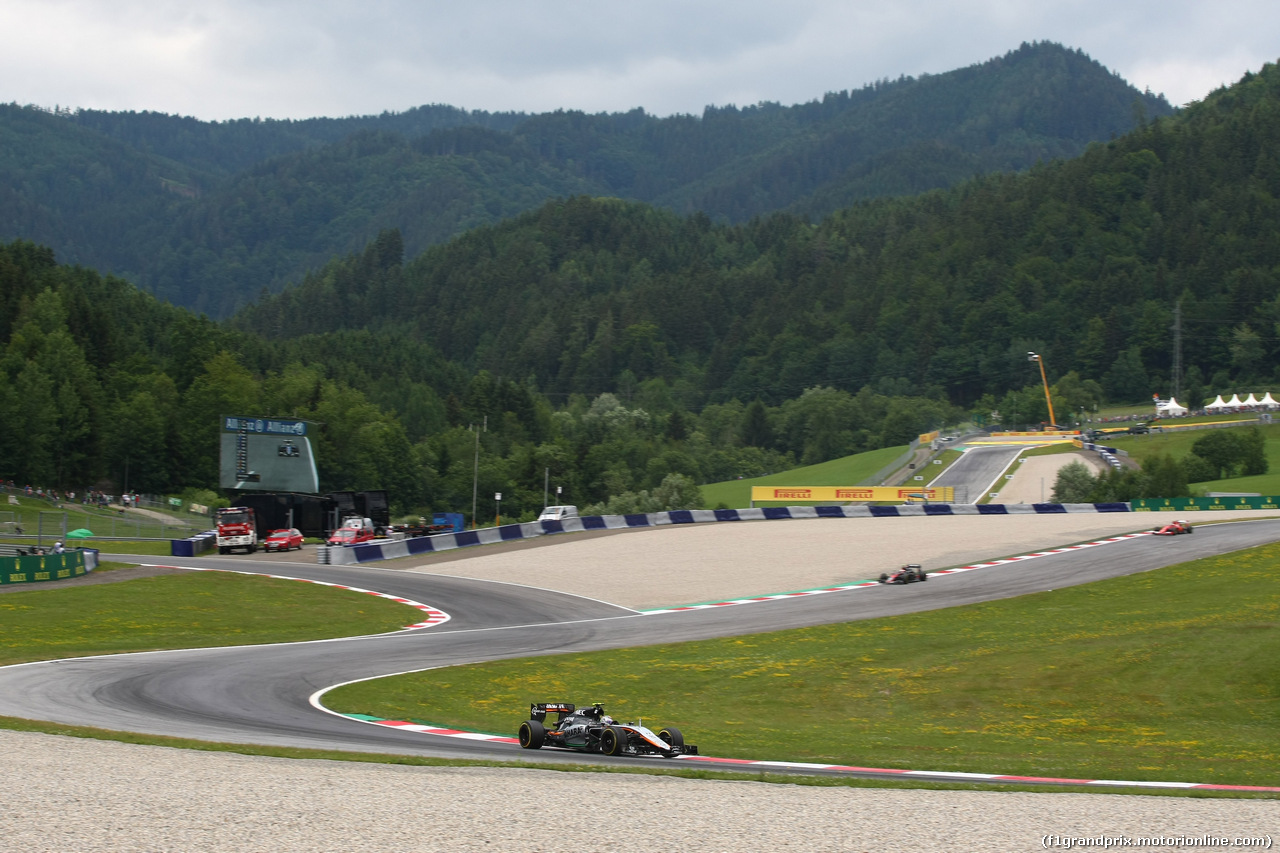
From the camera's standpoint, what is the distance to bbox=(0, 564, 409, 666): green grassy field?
31.7 m

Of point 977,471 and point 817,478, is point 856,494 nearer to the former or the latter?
point 977,471

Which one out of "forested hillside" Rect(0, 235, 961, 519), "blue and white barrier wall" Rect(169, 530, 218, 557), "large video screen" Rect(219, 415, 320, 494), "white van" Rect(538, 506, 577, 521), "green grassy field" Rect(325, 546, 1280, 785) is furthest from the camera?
"forested hillside" Rect(0, 235, 961, 519)

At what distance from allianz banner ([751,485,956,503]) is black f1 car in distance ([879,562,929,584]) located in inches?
1863

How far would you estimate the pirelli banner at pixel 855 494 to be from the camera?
93312 mm

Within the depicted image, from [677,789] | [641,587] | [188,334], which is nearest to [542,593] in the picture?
[641,587]

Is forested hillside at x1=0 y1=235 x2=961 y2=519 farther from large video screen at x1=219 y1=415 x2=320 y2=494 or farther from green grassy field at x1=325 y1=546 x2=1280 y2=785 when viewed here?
green grassy field at x1=325 y1=546 x2=1280 y2=785

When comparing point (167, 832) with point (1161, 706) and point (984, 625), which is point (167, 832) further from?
point (984, 625)

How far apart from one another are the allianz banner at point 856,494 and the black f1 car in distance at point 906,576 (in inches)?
1863

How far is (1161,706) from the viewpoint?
893 inches

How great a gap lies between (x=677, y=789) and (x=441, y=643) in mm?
19245

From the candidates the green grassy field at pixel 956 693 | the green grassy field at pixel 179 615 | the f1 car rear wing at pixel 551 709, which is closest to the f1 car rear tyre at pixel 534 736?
the f1 car rear wing at pixel 551 709

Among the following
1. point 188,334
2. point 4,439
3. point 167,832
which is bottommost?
point 167,832

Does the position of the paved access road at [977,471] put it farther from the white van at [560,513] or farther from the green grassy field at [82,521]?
the green grassy field at [82,521]

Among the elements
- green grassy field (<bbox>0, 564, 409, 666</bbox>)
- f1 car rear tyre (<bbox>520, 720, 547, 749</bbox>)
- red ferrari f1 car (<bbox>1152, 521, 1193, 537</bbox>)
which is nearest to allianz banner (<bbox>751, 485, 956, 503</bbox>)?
red ferrari f1 car (<bbox>1152, 521, 1193, 537</bbox>)
